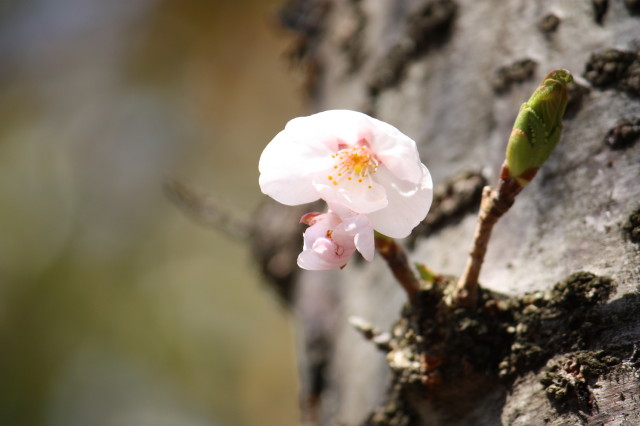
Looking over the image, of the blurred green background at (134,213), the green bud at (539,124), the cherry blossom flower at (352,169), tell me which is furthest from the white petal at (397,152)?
the blurred green background at (134,213)

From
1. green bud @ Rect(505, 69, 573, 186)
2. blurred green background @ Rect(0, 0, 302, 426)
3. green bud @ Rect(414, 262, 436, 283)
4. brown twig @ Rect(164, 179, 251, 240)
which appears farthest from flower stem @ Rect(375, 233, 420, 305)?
blurred green background @ Rect(0, 0, 302, 426)

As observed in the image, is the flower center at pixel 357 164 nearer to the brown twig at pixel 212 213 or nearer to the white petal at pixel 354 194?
the white petal at pixel 354 194

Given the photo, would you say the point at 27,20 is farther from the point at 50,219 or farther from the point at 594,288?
the point at 594,288

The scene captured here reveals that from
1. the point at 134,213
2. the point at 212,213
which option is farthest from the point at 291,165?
the point at 134,213

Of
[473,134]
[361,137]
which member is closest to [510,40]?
[473,134]

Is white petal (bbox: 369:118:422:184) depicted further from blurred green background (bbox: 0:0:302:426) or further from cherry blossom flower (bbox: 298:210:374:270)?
blurred green background (bbox: 0:0:302:426)

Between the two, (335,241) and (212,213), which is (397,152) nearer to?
(335,241)
